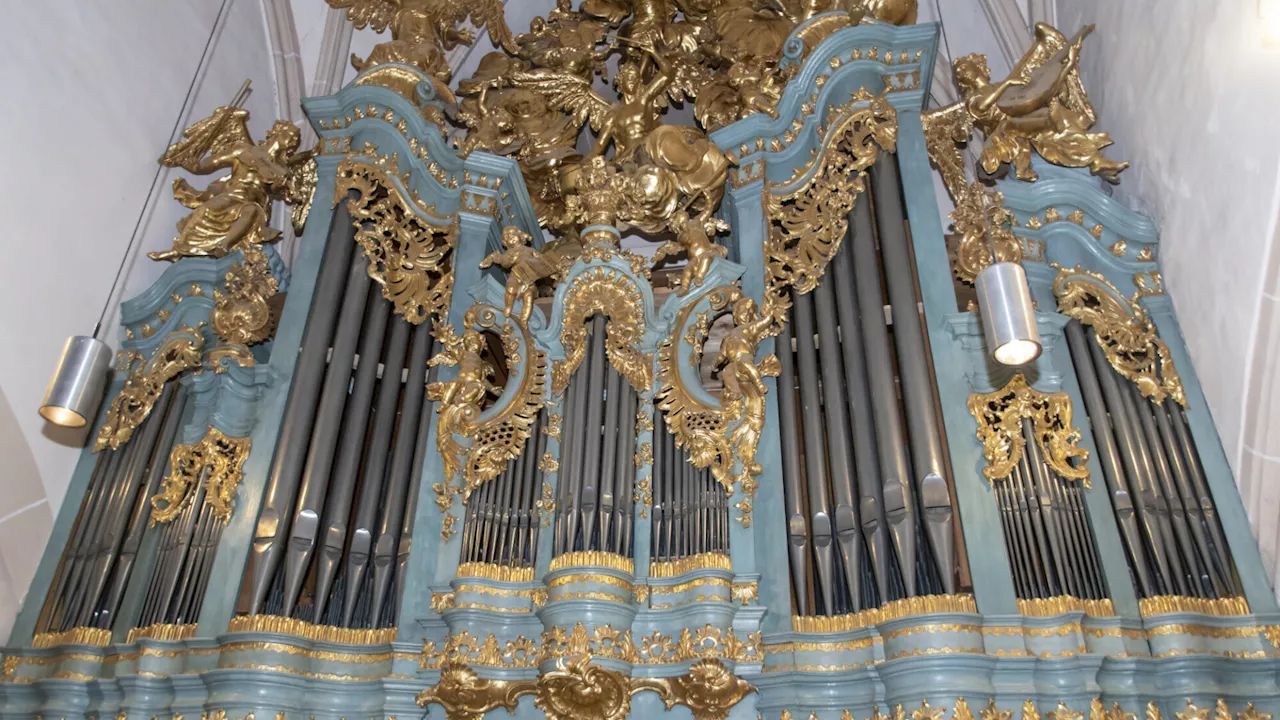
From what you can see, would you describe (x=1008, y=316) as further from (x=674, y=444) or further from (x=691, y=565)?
(x=674, y=444)

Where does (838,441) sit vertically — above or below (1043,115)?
below

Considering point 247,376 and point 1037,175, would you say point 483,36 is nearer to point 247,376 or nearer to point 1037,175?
point 247,376

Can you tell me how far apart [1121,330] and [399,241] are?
4.98 metres

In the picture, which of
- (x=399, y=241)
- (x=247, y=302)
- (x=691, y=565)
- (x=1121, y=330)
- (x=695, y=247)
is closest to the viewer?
(x=691, y=565)

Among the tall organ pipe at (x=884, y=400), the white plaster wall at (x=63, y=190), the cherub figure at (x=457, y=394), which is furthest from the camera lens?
the white plaster wall at (x=63, y=190)

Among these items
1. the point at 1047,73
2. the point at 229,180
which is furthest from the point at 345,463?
the point at 1047,73

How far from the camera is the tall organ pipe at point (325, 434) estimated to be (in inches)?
231

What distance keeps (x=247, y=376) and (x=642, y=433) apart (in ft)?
8.73

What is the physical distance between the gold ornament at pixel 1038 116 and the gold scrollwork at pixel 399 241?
3.70 meters

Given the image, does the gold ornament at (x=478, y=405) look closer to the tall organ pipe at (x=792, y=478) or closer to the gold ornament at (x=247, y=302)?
the gold ornament at (x=247, y=302)

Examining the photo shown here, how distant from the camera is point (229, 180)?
26.1 feet

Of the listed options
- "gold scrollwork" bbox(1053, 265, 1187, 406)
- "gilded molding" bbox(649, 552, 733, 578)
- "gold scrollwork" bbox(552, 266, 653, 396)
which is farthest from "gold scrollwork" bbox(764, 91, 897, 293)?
"gilded molding" bbox(649, 552, 733, 578)

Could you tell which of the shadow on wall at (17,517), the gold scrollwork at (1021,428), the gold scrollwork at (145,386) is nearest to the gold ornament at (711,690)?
the gold scrollwork at (1021,428)

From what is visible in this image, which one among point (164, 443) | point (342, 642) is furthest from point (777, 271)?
point (164, 443)
